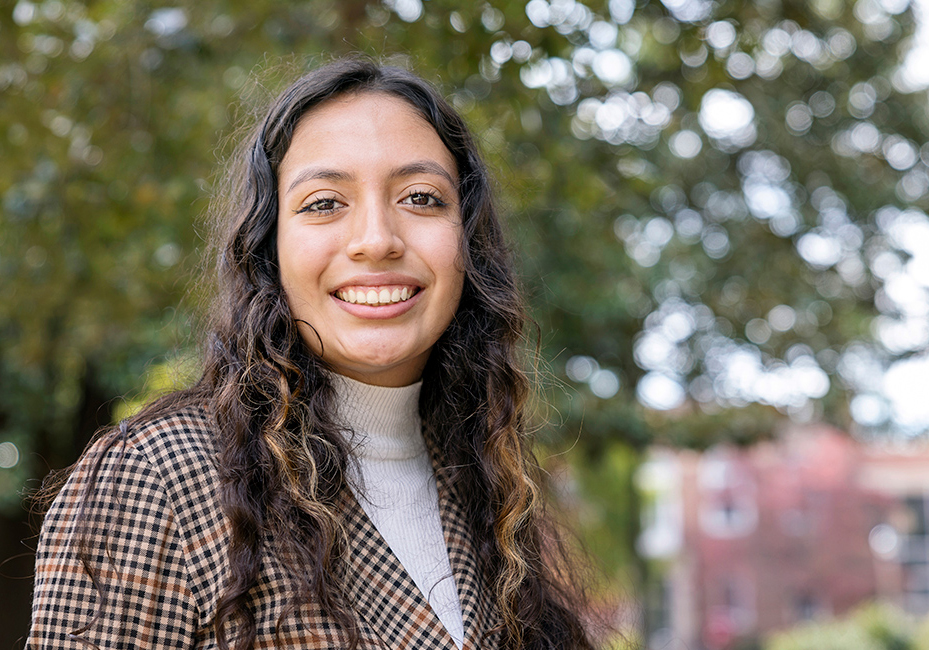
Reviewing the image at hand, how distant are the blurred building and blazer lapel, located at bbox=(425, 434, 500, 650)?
2408cm

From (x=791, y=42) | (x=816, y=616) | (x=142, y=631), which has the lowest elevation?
(x=816, y=616)

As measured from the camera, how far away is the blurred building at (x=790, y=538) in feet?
85.5

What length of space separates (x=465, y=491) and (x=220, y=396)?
61 centimetres

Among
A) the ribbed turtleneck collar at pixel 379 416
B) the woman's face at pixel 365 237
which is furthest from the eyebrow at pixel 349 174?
the ribbed turtleneck collar at pixel 379 416

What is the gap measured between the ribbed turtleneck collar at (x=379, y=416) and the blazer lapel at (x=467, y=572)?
11 cm

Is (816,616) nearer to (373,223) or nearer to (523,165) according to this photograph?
(523,165)

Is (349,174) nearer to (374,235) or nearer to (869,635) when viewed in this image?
(374,235)

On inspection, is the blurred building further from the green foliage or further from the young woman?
the young woman

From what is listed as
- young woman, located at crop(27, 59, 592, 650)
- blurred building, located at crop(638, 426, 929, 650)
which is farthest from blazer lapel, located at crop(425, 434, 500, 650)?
blurred building, located at crop(638, 426, 929, 650)

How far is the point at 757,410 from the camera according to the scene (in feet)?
30.8

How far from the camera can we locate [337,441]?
193 centimetres

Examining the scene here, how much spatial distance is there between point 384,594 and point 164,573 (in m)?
0.43

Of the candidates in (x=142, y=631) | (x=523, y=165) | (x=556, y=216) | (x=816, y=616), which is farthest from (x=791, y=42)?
(x=816, y=616)

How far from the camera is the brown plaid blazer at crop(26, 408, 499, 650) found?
1.58 m
